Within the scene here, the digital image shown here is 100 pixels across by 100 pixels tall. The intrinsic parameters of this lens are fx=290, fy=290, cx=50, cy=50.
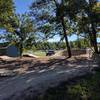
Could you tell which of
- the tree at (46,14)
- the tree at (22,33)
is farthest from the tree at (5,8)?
the tree at (22,33)

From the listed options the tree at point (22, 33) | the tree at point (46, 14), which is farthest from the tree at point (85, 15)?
the tree at point (22, 33)

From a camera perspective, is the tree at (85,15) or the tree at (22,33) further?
the tree at (22,33)

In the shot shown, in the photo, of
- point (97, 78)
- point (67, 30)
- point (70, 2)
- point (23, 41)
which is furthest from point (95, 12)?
point (23, 41)

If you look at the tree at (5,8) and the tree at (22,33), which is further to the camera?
the tree at (22,33)

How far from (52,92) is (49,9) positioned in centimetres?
1522

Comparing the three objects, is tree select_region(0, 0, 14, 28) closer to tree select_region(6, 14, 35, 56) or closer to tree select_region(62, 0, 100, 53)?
tree select_region(62, 0, 100, 53)

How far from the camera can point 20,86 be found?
12953 mm

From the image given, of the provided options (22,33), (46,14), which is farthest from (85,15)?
(22,33)

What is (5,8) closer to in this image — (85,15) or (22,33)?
(85,15)

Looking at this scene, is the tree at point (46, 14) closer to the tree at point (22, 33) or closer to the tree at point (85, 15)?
the tree at point (85, 15)

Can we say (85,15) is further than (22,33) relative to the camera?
No

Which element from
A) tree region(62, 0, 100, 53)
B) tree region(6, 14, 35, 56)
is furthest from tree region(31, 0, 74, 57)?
tree region(6, 14, 35, 56)

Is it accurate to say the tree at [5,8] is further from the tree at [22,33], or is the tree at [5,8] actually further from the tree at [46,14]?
the tree at [22,33]

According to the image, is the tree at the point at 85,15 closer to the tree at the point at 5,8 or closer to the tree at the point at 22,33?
the tree at the point at 5,8
